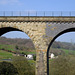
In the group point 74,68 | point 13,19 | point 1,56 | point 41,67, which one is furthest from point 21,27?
point 1,56

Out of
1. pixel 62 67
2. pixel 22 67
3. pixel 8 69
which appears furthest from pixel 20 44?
pixel 8 69

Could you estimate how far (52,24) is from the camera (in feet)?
90.3

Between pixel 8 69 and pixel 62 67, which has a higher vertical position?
pixel 8 69

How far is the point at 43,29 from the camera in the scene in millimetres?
27750

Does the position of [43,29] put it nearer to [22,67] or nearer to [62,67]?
[22,67]

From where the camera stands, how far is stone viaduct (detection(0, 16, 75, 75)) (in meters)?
27.1

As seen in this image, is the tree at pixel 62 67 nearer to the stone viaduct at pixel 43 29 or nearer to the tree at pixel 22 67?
the tree at pixel 22 67

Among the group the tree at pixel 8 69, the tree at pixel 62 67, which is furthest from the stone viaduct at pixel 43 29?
the tree at pixel 62 67

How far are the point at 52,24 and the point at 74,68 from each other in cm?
2475

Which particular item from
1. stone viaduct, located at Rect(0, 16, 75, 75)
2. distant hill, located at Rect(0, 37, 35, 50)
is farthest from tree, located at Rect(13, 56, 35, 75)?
distant hill, located at Rect(0, 37, 35, 50)

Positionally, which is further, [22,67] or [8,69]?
[22,67]

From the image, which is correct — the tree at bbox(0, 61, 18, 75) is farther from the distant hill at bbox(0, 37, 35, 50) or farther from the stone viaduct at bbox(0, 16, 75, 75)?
the distant hill at bbox(0, 37, 35, 50)

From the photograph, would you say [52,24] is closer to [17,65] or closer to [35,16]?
[35,16]

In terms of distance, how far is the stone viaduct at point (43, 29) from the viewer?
27125 millimetres
